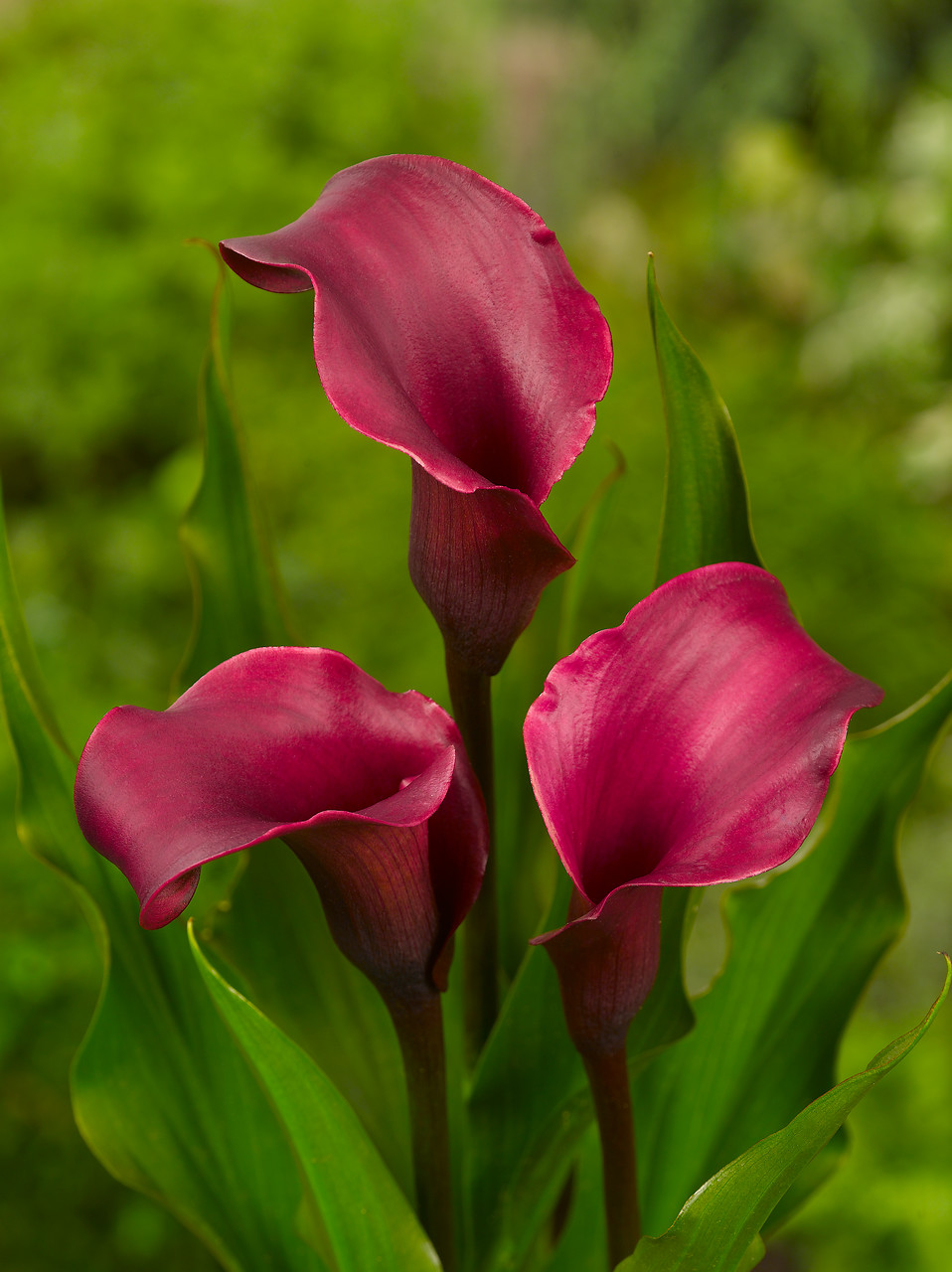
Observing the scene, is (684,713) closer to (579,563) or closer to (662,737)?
(662,737)

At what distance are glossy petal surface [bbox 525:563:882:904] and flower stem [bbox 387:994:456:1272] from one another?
0.18 ft

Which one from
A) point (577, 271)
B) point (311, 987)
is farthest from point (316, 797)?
point (577, 271)

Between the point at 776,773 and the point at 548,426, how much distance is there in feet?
0.31

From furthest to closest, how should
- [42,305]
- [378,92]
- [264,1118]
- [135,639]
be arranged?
[378,92]
[42,305]
[135,639]
[264,1118]

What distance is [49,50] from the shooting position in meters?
2.88

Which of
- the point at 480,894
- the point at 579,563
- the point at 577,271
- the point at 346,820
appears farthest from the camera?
the point at 577,271

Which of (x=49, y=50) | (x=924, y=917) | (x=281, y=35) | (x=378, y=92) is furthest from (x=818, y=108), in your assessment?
(x=924, y=917)

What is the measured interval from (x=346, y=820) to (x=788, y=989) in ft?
0.73

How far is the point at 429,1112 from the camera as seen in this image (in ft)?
1.02

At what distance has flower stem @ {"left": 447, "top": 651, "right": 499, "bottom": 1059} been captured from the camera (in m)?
0.30

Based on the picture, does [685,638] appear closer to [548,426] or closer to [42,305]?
[548,426]

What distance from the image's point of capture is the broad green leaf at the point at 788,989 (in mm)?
378

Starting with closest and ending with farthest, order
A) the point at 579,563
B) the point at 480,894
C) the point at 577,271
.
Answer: the point at 480,894 → the point at 579,563 → the point at 577,271

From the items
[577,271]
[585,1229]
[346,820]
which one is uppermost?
[346,820]
